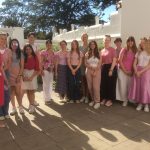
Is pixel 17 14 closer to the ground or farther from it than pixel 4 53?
farther from it

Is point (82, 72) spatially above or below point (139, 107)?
above

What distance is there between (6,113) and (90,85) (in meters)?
2.15

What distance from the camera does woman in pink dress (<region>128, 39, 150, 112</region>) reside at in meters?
6.41

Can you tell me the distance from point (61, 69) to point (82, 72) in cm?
55

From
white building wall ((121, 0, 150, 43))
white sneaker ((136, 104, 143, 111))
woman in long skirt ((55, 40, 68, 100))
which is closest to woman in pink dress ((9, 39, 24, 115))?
woman in long skirt ((55, 40, 68, 100))

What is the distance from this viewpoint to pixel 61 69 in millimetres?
7199

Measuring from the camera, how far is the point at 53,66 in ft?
24.0

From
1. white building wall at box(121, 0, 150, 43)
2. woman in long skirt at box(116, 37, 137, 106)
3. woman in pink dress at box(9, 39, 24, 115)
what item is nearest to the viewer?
woman in pink dress at box(9, 39, 24, 115)

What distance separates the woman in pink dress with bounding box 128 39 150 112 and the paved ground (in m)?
0.33

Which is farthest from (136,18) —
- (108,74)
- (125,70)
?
(108,74)

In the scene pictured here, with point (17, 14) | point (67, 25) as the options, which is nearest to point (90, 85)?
point (67, 25)

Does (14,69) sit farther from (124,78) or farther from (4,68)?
(124,78)

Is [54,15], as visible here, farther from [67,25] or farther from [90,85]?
[90,85]

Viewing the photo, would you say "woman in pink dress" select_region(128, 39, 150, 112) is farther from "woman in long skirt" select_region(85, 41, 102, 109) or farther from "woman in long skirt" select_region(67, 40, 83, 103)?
"woman in long skirt" select_region(67, 40, 83, 103)
